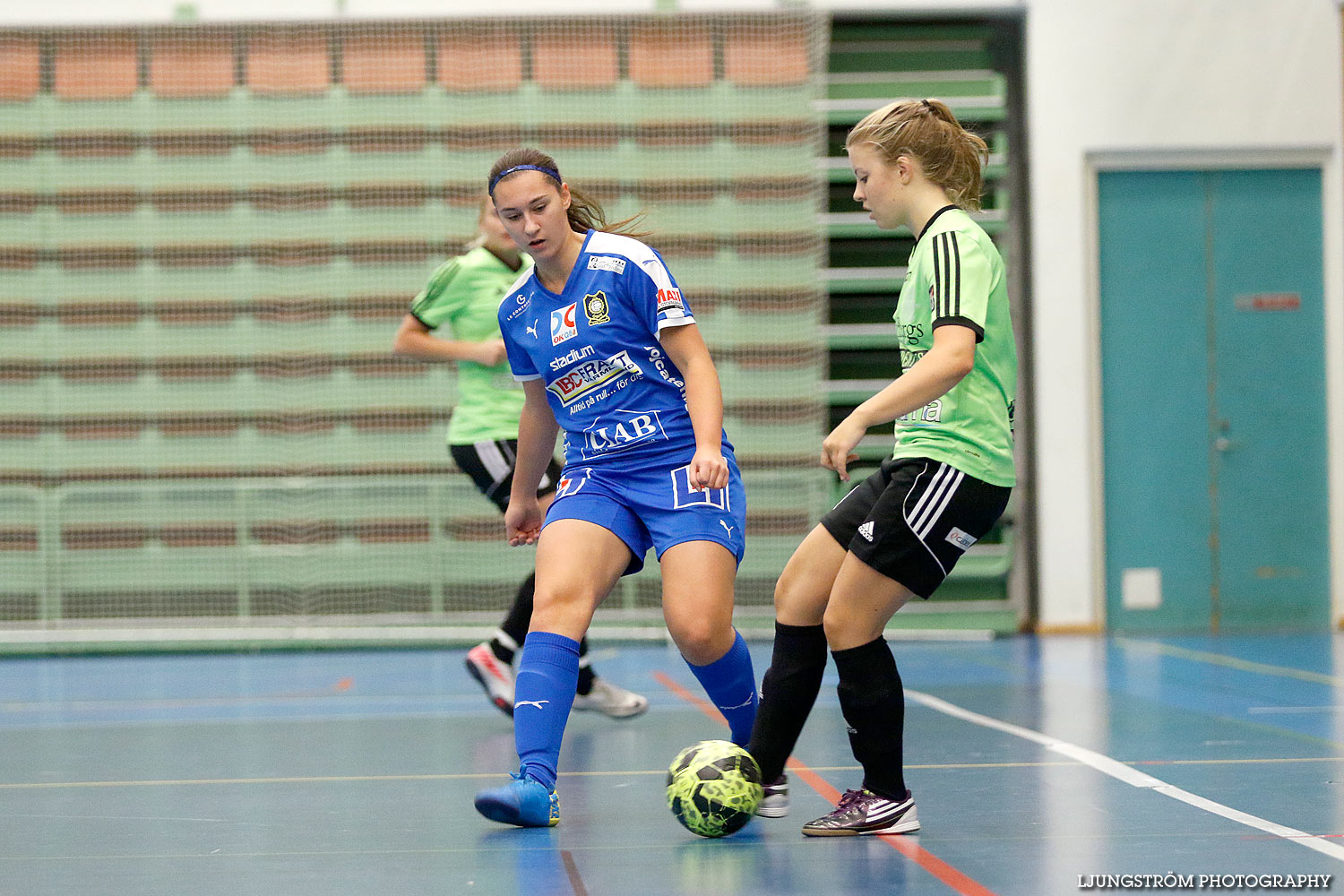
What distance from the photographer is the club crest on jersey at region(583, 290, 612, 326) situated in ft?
11.7

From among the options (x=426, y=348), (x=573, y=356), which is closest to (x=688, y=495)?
(x=573, y=356)

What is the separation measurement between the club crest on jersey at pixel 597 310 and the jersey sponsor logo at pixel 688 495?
0.44 metres

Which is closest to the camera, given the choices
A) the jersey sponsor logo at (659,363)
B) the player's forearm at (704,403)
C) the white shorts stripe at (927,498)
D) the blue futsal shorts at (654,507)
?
the white shorts stripe at (927,498)

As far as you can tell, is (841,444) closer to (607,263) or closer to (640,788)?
(607,263)

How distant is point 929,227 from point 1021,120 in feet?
24.4

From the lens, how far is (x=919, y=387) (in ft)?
9.73

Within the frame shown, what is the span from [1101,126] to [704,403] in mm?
7278

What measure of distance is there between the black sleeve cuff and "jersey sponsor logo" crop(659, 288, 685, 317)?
74 cm

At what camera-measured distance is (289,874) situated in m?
3.00

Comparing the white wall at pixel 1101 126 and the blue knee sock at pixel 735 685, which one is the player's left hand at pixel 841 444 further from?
the white wall at pixel 1101 126

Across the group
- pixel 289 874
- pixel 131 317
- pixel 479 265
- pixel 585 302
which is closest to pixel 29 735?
pixel 479 265

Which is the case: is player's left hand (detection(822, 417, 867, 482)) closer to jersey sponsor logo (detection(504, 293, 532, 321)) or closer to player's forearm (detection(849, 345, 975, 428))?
player's forearm (detection(849, 345, 975, 428))

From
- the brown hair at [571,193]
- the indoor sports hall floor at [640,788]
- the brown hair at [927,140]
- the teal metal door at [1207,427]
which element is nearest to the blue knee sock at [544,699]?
the indoor sports hall floor at [640,788]

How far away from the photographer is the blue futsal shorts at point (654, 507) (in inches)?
137
